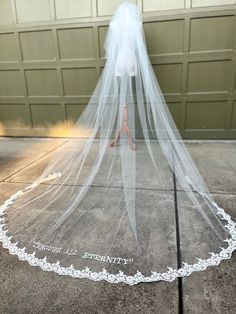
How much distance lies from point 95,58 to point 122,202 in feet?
7.58

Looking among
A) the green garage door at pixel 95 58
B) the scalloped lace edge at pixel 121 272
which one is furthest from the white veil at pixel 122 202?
the green garage door at pixel 95 58

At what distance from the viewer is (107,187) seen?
232 cm

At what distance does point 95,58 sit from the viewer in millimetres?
3590

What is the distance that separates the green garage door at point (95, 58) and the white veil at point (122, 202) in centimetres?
118

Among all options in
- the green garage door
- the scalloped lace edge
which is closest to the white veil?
the scalloped lace edge

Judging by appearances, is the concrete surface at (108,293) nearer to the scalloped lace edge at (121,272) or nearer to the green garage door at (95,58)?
the scalloped lace edge at (121,272)

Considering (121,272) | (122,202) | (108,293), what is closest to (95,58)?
(122,202)

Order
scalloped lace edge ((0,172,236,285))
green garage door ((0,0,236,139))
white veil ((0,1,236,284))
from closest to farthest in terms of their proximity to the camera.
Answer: scalloped lace edge ((0,172,236,285)) < white veil ((0,1,236,284)) < green garage door ((0,0,236,139))

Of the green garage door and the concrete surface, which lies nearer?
the concrete surface

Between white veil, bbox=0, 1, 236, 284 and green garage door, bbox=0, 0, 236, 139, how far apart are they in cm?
118

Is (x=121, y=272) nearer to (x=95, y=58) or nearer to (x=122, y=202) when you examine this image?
(x=122, y=202)

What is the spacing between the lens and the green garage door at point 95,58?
10.7 ft

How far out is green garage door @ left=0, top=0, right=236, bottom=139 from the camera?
10.7ft

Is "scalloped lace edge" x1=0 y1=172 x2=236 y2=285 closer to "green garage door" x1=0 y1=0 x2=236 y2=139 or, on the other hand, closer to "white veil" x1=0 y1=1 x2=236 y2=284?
"white veil" x1=0 y1=1 x2=236 y2=284
